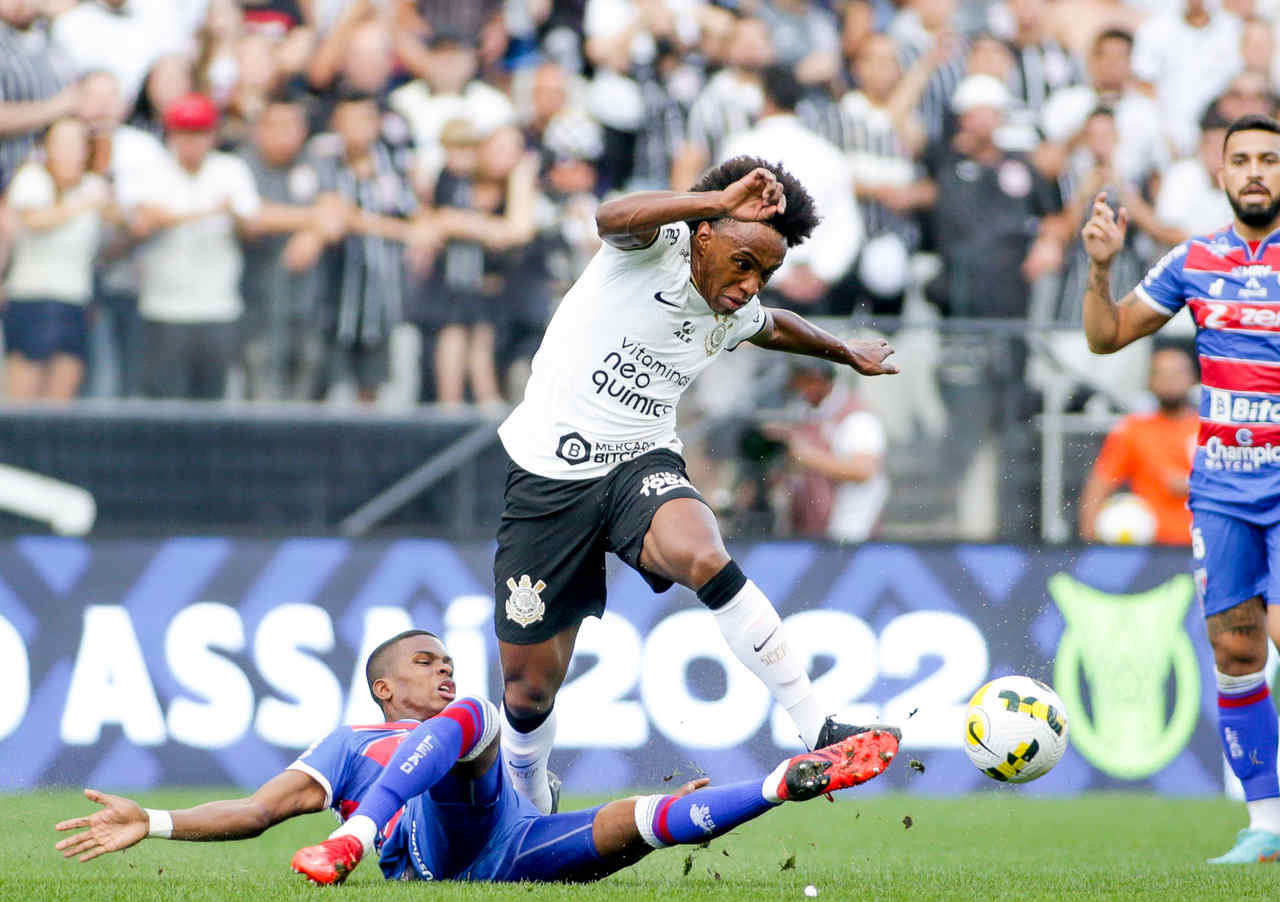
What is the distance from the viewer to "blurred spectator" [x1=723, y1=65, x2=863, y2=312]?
1216 cm

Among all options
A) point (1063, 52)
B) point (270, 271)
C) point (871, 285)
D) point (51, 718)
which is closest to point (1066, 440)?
point (871, 285)

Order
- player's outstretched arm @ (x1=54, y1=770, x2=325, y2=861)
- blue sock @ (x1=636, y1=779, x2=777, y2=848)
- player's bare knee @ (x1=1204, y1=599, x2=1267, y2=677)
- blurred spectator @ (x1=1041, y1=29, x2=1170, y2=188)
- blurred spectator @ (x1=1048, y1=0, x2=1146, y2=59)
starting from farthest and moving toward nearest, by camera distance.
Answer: blurred spectator @ (x1=1048, y1=0, x2=1146, y2=59) → blurred spectator @ (x1=1041, y1=29, x2=1170, y2=188) → player's bare knee @ (x1=1204, y1=599, x2=1267, y2=677) → blue sock @ (x1=636, y1=779, x2=777, y2=848) → player's outstretched arm @ (x1=54, y1=770, x2=325, y2=861)

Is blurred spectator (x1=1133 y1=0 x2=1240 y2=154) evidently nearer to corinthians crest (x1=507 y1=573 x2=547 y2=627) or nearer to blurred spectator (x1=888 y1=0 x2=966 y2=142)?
blurred spectator (x1=888 y1=0 x2=966 y2=142)

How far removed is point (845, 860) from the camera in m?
7.96

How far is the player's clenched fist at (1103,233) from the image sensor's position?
24.9 ft

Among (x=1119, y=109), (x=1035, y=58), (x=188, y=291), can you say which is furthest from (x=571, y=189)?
(x=1119, y=109)

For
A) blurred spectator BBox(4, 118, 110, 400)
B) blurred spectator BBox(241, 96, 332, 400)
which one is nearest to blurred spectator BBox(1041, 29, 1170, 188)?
blurred spectator BBox(241, 96, 332, 400)

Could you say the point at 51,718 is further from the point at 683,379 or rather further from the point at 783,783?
the point at 783,783

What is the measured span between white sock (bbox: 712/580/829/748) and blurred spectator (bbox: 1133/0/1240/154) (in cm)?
854

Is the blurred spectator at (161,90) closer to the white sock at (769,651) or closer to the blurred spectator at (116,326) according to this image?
the blurred spectator at (116,326)

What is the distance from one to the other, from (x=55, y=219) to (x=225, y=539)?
233 cm

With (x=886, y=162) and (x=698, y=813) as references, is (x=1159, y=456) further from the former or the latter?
(x=698, y=813)

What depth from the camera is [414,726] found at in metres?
6.90

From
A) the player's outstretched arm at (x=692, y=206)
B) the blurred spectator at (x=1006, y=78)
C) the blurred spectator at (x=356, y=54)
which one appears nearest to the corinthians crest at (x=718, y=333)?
the player's outstretched arm at (x=692, y=206)
